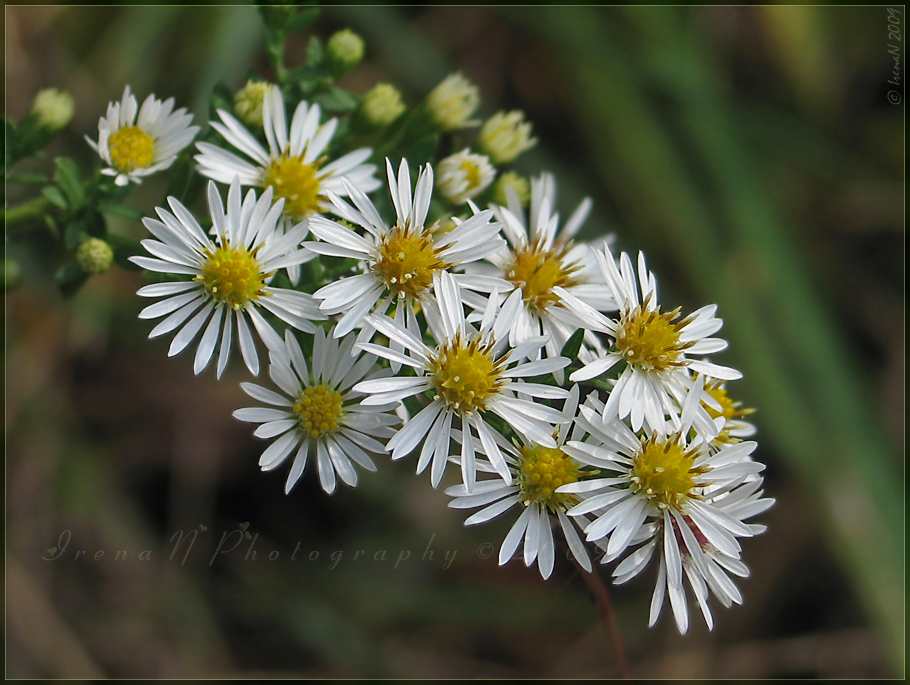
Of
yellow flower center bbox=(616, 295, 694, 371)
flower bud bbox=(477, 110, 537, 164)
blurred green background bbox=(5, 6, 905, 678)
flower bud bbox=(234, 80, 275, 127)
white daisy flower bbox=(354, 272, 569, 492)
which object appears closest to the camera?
white daisy flower bbox=(354, 272, 569, 492)

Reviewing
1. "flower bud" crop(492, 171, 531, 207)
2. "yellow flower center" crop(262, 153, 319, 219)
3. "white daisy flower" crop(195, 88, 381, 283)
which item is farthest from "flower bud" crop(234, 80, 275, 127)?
"flower bud" crop(492, 171, 531, 207)

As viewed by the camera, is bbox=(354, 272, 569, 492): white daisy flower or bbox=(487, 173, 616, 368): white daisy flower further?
bbox=(487, 173, 616, 368): white daisy flower

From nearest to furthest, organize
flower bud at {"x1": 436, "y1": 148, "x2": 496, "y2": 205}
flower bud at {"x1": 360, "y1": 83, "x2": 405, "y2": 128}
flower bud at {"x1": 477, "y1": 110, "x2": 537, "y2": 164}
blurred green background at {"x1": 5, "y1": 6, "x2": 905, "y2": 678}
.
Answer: flower bud at {"x1": 436, "y1": 148, "x2": 496, "y2": 205} → flower bud at {"x1": 360, "y1": 83, "x2": 405, "y2": 128} → flower bud at {"x1": 477, "y1": 110, "x2": 537, "y2": 164} → blurred green background at {"x1": 5, "y1": 6, "x2": 905, "y2": 678}

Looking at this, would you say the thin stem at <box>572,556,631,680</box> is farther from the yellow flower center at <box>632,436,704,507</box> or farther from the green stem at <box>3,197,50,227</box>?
the green stem at <box>3,197,50,227</box>

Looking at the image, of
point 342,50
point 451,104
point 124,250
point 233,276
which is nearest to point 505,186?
point 451,104

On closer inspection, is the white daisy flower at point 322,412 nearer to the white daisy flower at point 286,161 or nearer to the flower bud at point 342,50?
the white daisy flower at point 286,161

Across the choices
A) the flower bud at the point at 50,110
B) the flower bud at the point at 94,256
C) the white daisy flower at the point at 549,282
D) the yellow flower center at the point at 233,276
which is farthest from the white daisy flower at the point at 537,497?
the flower bud at the point at 50,110

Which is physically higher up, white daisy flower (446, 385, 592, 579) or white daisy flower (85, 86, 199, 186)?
white daisy flower (85, 86, 199, 186)
